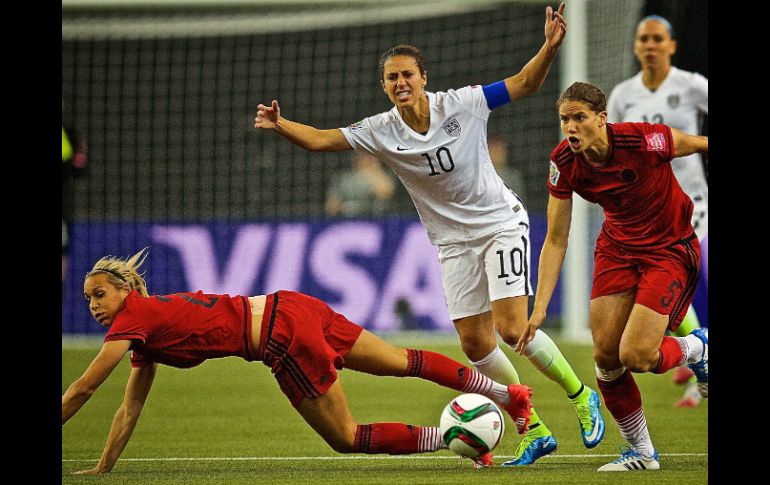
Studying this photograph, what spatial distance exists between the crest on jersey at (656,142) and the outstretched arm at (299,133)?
1601 mm

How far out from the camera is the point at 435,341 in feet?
43.1

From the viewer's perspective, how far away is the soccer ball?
5328 millimetres

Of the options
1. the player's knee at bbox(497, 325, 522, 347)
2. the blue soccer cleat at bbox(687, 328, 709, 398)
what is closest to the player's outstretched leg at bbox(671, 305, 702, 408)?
the blue soccer cleat at bbox(687, 328, 709, 398)

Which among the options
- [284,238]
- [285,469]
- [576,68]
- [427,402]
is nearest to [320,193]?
[284,238]

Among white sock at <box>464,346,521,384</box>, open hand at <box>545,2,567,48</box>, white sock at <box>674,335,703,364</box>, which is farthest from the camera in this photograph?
white sock at <box>464,346,521,384</box>

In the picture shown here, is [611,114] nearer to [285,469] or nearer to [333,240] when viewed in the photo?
[285,469]

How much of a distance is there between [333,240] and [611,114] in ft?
17.2

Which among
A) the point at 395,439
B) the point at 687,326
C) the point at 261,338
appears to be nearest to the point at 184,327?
the point at 261,338

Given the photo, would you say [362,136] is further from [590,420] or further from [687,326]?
[687,326]

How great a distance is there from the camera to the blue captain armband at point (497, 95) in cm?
636

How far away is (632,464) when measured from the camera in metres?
5.55

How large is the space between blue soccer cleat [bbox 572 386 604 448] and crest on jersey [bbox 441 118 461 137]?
151 centimetres

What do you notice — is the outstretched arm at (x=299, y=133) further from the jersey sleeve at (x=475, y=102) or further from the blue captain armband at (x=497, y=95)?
the blue captain armband at (x=497, y=95)

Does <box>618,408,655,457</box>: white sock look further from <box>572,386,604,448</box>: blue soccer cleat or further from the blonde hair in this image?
the blonde hair
